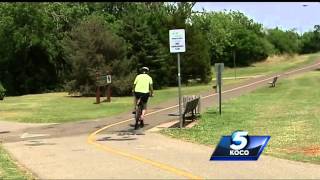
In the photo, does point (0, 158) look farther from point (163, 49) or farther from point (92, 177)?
point (163, 49)

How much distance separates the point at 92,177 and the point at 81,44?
1239 inches

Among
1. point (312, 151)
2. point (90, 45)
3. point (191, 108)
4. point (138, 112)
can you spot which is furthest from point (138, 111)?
point (90, 45)

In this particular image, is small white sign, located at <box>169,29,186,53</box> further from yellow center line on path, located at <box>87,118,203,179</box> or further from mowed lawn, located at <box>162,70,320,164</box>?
yellow center line on path, located at <box>87,118,203,179</box>

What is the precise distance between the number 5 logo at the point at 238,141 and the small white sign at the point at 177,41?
6.58 metres

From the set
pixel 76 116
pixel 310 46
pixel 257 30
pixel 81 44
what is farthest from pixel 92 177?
pixel 310 46

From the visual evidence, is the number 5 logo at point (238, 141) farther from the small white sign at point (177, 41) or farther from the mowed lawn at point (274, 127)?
the small white sign at point (177, 41)

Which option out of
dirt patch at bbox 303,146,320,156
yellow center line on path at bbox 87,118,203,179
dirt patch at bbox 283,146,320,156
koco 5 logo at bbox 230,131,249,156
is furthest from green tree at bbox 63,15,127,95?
koco 5 logo at bbox 230,131,249,156

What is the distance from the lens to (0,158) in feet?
40.5

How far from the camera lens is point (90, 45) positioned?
40.5m

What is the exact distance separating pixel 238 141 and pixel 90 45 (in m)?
30.2

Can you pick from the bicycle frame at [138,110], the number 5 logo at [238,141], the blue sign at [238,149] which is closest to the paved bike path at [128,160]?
the blue sign at [238,149]

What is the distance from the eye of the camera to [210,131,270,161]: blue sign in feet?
36.8

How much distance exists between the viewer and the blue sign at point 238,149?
11219mm

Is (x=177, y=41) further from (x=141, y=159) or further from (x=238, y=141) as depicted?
(x=238, y=141)
